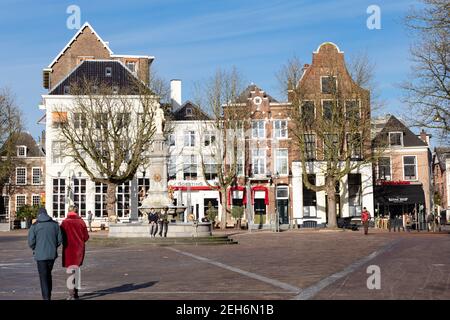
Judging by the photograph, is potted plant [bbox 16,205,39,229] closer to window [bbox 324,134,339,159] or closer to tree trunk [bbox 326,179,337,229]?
tree trunk [bbox 326,179,337,229]

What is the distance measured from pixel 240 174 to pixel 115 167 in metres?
15.1

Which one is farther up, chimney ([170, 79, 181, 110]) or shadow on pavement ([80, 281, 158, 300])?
chimney ([170, 79, 181, 110])

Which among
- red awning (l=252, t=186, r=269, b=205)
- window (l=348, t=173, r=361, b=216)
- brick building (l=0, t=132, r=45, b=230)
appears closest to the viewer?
window (l=348, t=173, r=361, b=216)

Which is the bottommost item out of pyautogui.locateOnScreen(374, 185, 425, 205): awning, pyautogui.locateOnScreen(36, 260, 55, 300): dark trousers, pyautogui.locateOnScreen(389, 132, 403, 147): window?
pyautogui.locateOnScreen(36, 260, 55, 300): dark trousers

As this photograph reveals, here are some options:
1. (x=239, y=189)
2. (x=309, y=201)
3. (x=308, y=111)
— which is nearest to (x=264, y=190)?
(x=239, y=189)

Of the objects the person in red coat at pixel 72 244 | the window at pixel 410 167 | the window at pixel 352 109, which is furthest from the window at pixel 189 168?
the person in red coat at pixel 72 244

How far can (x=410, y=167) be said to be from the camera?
65312 mm

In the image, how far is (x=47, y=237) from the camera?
12719mm

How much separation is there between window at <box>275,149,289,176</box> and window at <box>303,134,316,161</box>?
130 inches

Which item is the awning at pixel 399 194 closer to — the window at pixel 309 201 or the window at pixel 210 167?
the window at pixel 309 201

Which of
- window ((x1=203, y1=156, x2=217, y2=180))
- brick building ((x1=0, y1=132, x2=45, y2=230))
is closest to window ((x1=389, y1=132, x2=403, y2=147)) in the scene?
window ((x1=203, y1=156, x2=217, y2=180))

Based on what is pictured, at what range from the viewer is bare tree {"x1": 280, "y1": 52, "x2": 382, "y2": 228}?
53.1m

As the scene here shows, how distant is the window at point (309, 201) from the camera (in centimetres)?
5969
